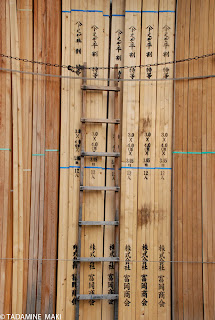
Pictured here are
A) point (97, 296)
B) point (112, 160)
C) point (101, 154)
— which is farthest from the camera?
point (112, 160)

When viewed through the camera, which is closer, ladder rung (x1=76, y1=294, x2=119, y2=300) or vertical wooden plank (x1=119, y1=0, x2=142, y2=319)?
ladder rung (x1=76, y1=294, x2=119, y2=300)

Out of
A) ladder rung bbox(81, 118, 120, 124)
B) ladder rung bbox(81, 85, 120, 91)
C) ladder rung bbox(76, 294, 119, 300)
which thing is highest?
ladder rung bbox(81, 85, 120, 91)

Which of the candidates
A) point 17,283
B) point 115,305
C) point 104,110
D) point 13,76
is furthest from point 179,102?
point 17,283

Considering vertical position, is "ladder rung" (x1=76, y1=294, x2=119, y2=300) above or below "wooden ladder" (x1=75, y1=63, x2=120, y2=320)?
below

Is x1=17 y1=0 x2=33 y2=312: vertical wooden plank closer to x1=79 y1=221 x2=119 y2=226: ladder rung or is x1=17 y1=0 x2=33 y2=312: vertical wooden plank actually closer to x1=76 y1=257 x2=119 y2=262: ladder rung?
x1=79 y1=221 x2=119 y2=226: ladder rung

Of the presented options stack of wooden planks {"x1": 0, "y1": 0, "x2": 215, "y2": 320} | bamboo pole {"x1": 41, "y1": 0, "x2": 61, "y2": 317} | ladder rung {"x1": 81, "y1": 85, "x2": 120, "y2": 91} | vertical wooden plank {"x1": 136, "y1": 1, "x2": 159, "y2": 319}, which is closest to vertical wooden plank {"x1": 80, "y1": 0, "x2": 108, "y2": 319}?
stack of wooden planks {"x1": 0, "y1": 0, "x2": 215, "y2": 320}

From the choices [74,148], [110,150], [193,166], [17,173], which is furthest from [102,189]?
[193,166]

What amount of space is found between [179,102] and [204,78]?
478mm

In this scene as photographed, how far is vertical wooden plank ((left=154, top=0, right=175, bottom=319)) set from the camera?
4301 millimetres

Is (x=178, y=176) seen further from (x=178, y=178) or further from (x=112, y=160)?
(x=112, y=160)

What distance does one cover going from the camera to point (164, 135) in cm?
437

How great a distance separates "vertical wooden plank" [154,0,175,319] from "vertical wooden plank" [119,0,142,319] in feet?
1.03

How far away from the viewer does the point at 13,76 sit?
13.9ft

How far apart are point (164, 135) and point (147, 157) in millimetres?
400
